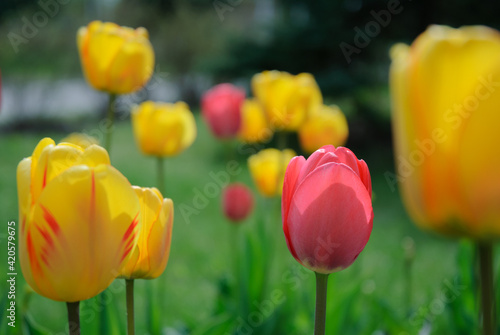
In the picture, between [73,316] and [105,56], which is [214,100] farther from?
[73,316]

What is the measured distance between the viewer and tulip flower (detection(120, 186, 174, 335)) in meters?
0.55

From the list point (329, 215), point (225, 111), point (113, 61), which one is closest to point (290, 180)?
point (329, 215)

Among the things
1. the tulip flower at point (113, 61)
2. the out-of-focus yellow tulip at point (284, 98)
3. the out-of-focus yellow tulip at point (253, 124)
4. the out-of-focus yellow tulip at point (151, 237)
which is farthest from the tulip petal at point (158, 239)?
the out-of-focus yellow tulip at point (253, 124)

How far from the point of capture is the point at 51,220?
0.47 metres

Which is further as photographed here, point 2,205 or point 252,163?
point 2,205

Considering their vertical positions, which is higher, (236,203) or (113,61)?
(113,61)

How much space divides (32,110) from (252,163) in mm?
6842

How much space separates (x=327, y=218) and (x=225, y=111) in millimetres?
1201

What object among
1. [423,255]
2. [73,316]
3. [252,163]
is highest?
[73,316]

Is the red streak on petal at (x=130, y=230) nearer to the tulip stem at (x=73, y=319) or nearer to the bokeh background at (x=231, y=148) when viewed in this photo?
the tulip stem at (x=73, y=319)

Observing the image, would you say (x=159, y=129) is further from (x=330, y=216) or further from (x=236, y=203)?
(x=330, y=216)

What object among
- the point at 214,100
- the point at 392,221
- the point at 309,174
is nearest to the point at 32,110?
the point at 392,221

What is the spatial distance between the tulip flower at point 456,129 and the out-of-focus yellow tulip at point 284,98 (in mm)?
1098

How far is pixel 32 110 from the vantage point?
25.6 feet
